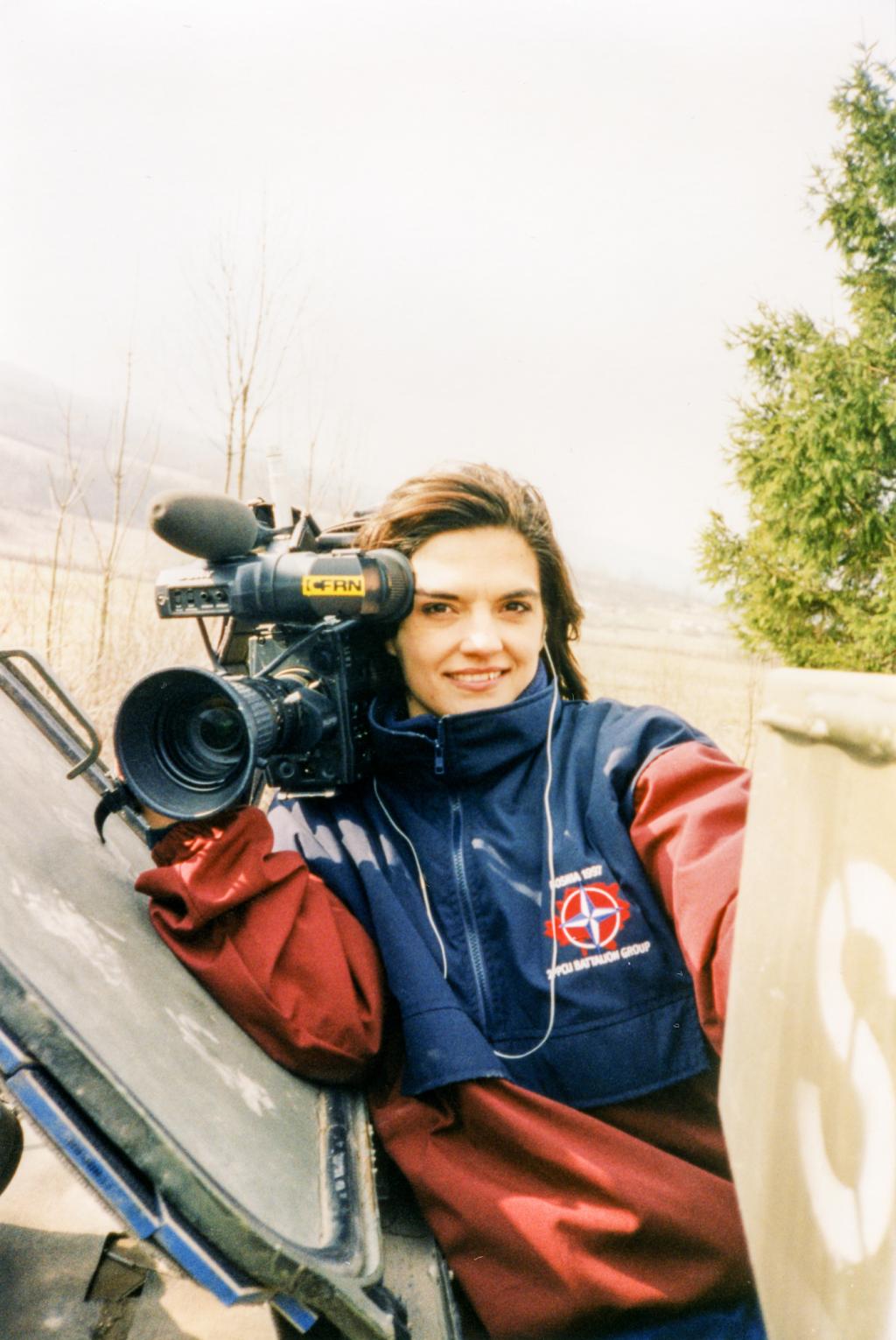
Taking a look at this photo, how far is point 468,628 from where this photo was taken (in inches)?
57.2

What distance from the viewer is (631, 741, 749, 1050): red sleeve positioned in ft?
3.56

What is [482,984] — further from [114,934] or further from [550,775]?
[114,934]

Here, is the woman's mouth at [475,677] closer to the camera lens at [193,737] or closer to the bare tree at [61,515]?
the camera lens at [193,737]

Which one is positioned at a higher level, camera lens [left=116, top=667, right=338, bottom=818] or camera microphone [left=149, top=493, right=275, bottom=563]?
camera microphone [left=149, top=493, right=275, bottom=563]

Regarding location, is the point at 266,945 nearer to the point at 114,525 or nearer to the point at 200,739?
the point at 200,739

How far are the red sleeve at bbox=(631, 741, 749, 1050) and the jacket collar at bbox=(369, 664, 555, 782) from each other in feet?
0.62

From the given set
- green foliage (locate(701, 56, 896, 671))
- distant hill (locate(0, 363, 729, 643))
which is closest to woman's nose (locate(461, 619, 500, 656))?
distant hill (locate(0, 363, 729, 643))

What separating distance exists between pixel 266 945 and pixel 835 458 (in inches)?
263

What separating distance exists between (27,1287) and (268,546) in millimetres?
1070

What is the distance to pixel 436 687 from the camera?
1.47 m

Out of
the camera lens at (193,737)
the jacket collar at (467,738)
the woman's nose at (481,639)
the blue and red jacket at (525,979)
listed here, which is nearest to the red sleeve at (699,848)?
the blue and red jacket at (525,979)

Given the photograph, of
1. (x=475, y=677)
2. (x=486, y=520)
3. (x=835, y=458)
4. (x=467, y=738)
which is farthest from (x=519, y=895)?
(x=835, y=458)

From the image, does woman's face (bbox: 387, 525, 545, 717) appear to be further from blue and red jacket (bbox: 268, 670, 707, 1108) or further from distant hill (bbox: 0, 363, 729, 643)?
distant hill (bbox: 0, 363, 729, 643)

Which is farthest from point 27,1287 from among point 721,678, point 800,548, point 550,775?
point 721,678
